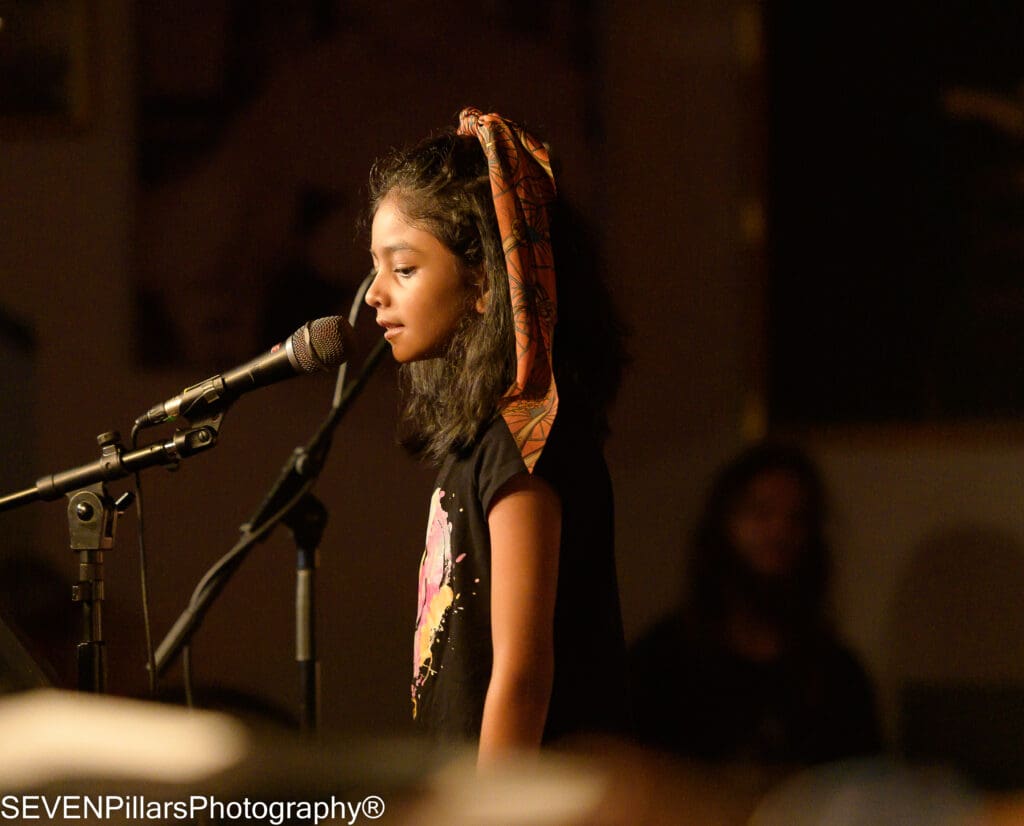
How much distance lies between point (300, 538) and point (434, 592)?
10.4 inches

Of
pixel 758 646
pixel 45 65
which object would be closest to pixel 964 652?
pixel 758 646

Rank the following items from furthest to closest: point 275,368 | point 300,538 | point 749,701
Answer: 1. point 749,701
2. point 300,538
3. point 275,368

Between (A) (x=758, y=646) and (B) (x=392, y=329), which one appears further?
(A) (x=758, y=646)

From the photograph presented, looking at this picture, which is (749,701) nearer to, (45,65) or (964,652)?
(964,652)

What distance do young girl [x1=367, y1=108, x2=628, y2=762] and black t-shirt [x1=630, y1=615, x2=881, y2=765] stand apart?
834 millimetres

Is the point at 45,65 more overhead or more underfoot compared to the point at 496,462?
more overhead

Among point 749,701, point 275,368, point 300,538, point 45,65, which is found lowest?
point 749,701

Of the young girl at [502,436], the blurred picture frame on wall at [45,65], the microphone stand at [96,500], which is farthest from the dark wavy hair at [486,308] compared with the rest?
the blurred picture frame on wall at [45,65]

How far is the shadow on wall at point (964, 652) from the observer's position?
6.19ft

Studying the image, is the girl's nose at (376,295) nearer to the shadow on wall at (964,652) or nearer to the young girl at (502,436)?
the young girl at (502,436)

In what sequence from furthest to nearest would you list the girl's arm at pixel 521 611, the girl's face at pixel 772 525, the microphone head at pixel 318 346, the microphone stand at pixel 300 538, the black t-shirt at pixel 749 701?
the girl's face at pixel 772 525
the black t-shirt at pixel 749 701
the microphone stand at pixel 300 538
the microphone head at pixel 318 346
the girl's arm at pixel 521 611

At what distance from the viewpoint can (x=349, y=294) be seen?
1.89 metres

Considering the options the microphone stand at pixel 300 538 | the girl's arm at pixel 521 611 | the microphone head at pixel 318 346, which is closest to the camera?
the girl's arm at pixel 521 611

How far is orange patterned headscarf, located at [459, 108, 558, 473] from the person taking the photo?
1002mm
